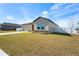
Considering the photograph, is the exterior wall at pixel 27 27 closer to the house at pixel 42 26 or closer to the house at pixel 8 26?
the house at pixel 42 26

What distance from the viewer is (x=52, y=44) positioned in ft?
11.3

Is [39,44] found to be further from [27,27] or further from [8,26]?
[8,26]

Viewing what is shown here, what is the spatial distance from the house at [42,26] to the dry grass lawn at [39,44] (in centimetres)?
14

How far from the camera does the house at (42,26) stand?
11.6 feet

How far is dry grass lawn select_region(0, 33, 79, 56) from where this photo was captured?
330 cm

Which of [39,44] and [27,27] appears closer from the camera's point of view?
[39,44]

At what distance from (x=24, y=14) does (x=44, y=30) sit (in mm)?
559

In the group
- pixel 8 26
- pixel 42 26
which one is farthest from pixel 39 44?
pixel 8 26

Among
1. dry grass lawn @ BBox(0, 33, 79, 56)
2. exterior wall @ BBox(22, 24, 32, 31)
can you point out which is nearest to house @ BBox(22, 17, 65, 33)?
exterior wall @ BBox(22, 24, 32, 31)

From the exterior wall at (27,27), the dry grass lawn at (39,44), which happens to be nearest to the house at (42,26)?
the exterior wall at (27,27)

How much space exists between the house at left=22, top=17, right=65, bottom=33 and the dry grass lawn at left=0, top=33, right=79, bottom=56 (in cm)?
14

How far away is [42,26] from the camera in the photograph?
364 centimetres

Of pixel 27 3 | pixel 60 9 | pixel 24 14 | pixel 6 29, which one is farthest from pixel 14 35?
pixel 60 9

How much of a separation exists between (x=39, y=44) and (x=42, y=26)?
0.43m
